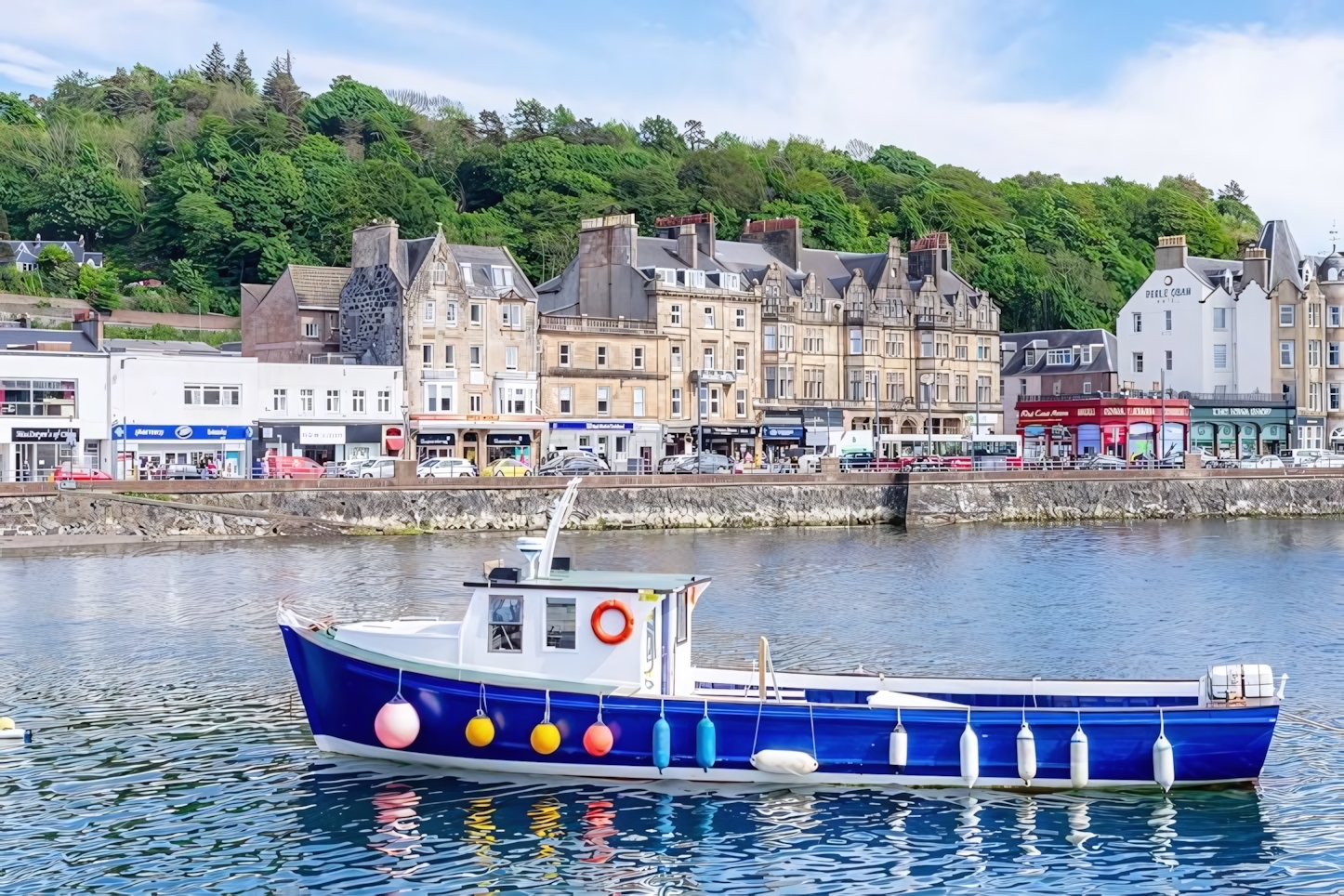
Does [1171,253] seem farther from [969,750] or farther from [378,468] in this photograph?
[969,750]

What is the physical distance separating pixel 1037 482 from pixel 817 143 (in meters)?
110

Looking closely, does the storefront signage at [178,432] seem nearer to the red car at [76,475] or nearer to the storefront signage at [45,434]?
the storefront signage at [45,434]

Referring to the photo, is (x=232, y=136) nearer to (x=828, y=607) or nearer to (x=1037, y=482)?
(x=1037, y=482)

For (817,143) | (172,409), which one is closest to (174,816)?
(172,409)

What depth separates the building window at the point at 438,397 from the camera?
74.9 meters

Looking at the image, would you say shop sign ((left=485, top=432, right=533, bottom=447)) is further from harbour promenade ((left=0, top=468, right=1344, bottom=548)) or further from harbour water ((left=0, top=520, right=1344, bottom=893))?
harbour water ((left=0, top=520, right=1344, bottom=893))

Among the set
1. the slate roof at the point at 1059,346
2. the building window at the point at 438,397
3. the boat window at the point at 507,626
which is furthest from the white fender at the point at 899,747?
the slate roof at the point at 1059,346

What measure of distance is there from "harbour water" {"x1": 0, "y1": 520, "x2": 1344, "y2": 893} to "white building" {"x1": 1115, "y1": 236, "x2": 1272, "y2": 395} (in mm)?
52753

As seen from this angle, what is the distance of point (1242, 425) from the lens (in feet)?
308

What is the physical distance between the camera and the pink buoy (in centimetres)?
2308

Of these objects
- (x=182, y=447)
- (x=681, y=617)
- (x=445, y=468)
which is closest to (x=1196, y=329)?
(x=445, y=468)

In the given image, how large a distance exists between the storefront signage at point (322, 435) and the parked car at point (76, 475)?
935cm

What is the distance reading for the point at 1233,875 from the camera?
64.8ft

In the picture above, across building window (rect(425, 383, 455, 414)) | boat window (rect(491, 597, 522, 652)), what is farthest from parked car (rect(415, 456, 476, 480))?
boat window (rect(491, 597, 522, 652))
